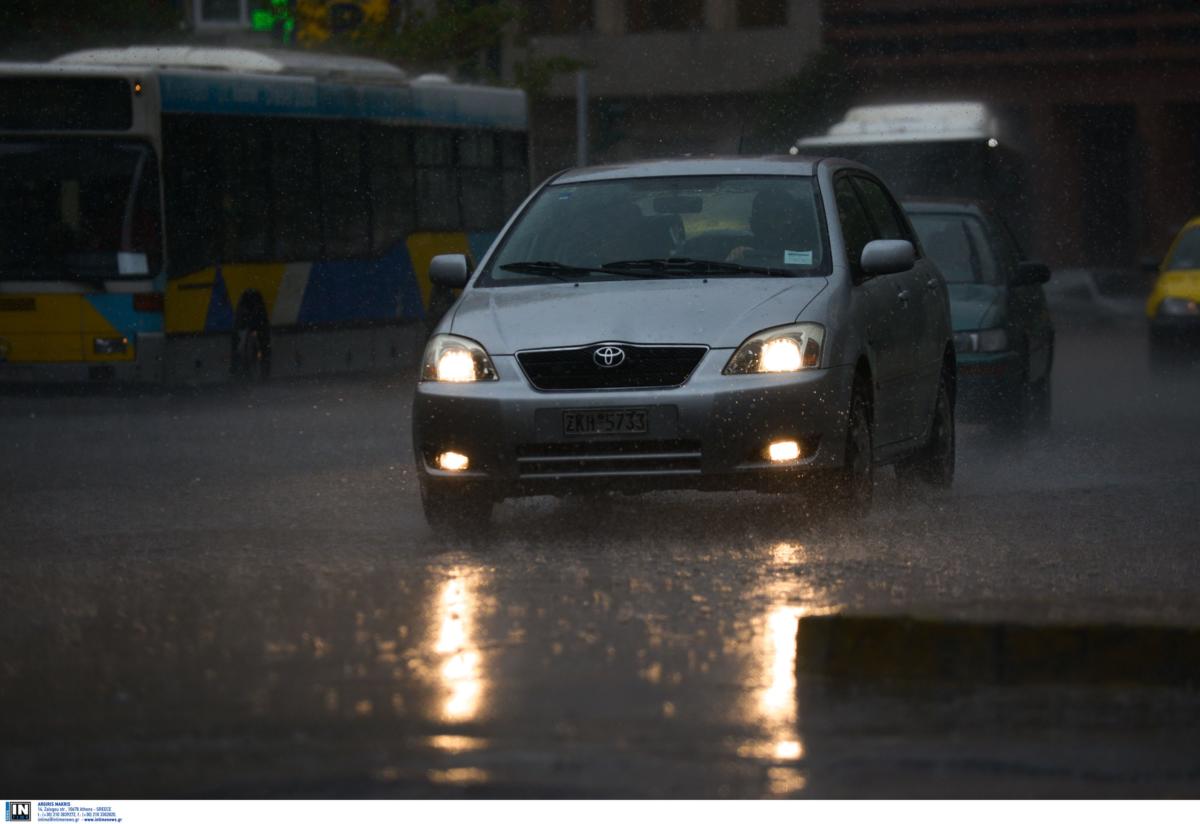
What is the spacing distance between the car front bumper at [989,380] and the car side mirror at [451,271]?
5397 mm

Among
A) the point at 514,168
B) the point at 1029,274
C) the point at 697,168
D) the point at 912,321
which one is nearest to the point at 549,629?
the point at 697,168

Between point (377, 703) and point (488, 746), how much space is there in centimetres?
70

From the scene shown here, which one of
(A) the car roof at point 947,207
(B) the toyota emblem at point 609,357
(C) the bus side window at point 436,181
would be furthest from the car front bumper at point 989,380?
(C) the bus side window at point 436,181

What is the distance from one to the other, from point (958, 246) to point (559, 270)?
20.3ft

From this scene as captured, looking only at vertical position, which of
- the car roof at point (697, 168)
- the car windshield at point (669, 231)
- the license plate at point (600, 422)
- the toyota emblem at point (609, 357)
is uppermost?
the car roof at point (697, 168)

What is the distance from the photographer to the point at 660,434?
10.6m

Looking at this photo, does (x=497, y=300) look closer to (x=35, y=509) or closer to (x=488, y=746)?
(x=35, y=509)

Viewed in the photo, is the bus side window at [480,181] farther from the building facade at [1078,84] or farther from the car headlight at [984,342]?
the building facade at [1078,84]

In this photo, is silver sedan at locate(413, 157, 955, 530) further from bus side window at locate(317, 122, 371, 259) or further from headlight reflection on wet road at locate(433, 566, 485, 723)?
bus side window at locate(317, 122, 371, 259)

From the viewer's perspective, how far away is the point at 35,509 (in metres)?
12.6

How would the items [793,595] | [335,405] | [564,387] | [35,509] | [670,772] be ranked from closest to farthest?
[670,772] < [793,595] < [564,387] < [35,509] < [335,405]

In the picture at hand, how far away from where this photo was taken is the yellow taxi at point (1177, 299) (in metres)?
22.7

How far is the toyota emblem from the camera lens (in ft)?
35.0

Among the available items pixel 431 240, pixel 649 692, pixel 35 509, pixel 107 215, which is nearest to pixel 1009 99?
pixel 431 240
